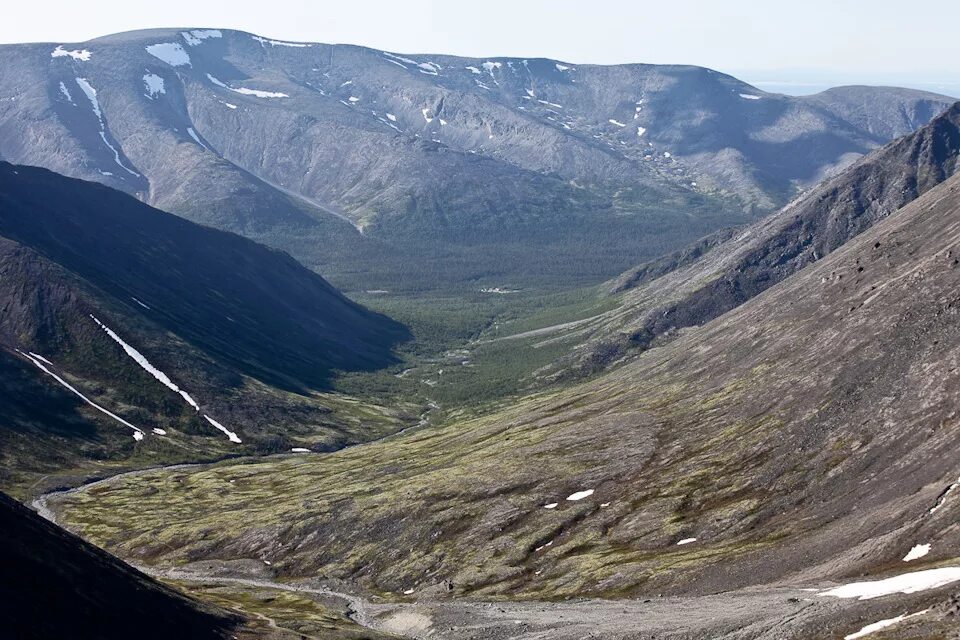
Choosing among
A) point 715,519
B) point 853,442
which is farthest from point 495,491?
point 853,442

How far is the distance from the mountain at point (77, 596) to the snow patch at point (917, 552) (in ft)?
230

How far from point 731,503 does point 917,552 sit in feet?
152

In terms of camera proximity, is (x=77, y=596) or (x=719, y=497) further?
(x=719, y=497)

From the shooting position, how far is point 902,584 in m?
92.9

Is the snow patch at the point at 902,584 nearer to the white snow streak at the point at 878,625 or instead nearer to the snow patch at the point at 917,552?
the snow patch at the point at 917,552

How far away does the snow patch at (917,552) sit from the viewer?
330 ft

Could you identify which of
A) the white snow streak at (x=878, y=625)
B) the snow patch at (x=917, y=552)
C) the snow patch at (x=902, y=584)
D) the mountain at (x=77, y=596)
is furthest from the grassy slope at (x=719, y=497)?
the mountain at (x=77, y=596)

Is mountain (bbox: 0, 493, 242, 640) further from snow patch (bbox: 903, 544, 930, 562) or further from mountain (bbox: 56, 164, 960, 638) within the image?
snow patch (bbox: 903, 544, 930, 562)

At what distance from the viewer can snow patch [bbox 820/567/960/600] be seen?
9019 centimetres

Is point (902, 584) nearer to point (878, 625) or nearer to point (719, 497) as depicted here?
point (878, 625)

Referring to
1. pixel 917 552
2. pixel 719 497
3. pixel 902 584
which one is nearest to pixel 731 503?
pixel 719 497

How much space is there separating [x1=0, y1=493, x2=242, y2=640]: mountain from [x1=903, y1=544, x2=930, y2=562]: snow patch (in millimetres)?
70173

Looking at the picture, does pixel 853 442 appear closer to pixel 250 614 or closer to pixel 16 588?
pixel 250 614

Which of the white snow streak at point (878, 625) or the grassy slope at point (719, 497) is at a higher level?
the white snow streak at point (878, 625)
